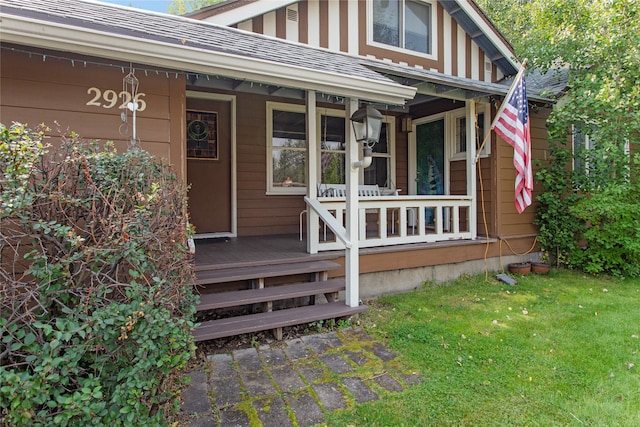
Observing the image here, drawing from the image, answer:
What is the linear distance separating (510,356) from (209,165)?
182 inches

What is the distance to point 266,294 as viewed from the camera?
347cm

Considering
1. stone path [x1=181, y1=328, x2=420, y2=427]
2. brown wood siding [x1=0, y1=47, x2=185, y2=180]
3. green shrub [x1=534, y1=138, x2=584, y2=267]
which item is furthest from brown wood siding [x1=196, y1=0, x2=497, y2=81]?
stone path [x1=181, y1=328, x2=420, y2=427]

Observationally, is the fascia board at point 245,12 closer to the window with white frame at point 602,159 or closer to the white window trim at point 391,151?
the white window trim at point 391,151

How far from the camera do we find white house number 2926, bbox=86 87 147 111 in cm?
287

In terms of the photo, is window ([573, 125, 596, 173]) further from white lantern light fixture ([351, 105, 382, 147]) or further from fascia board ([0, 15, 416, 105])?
white lantern light fixture ([351, 105, 382, 147])

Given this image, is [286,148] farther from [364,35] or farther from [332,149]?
[364,35]

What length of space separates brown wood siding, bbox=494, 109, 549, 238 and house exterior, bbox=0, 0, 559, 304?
1.2 inches

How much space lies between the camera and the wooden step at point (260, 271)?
11.1ft

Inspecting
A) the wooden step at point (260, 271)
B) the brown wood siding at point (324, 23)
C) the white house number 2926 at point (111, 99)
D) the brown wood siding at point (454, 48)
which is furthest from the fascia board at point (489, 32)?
the white house number 2926 at point (111, 99)

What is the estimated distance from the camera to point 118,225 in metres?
1.88

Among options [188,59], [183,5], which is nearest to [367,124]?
[188,59]

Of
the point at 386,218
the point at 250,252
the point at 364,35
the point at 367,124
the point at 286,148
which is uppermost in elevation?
the point at 364,35

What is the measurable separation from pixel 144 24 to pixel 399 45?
14.3ft

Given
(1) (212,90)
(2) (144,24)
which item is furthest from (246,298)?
(1) (212,90)
